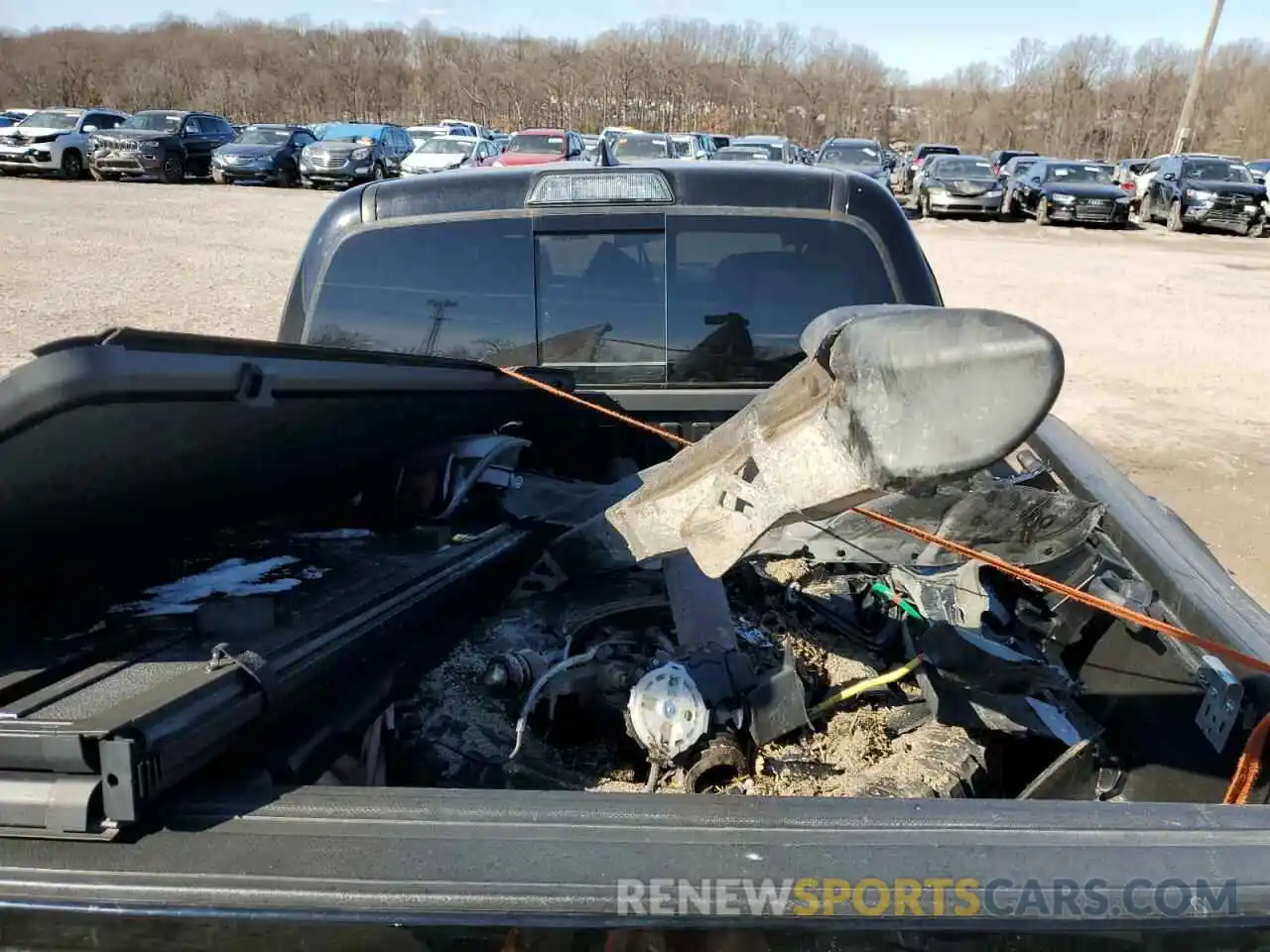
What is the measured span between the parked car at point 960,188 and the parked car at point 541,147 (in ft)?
31.5

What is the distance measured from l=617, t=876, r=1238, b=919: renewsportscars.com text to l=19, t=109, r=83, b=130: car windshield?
34113 mm

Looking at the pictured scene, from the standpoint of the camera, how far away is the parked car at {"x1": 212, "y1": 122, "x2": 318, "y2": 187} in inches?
1119

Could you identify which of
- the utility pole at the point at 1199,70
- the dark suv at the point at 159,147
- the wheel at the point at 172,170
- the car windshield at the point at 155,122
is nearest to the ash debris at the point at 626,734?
the dark suv at the point at 159,147

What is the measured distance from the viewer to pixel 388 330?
3.33 metres

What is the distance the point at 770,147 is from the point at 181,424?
23809mm

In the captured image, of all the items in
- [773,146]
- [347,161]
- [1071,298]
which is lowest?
[1071,298]

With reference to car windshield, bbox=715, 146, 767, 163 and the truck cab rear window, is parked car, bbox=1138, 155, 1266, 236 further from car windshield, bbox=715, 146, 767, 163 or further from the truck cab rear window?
the truck cab rear window

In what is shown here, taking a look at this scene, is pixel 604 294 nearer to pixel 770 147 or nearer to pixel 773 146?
pixel 770 147

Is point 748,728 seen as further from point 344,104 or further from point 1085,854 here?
point 344,104

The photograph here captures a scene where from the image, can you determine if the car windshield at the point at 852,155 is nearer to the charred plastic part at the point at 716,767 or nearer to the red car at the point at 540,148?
the red car at the point at 540,148

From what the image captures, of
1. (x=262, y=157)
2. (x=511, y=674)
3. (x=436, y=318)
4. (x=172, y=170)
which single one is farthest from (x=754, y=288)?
(x=172, y=170)

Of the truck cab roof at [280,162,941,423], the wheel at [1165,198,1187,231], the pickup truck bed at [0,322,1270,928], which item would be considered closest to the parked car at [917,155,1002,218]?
the wheel at [1165,198,1187,231]

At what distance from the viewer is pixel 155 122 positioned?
97.7 ft

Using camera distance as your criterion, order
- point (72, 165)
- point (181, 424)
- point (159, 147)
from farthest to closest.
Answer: point (72, 165) < point (159, 147) < point (181, 424)
